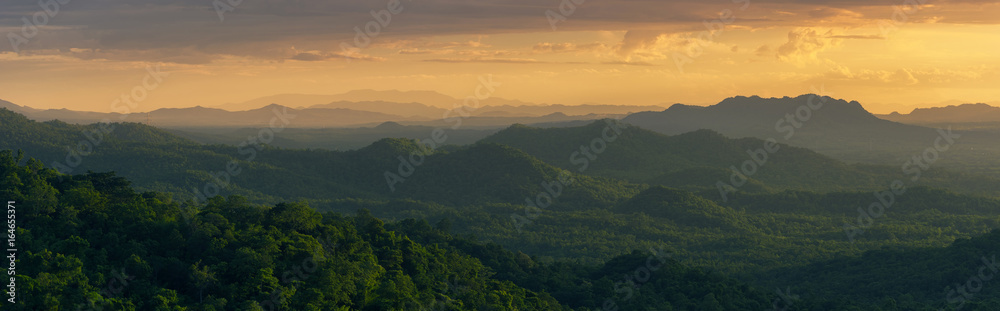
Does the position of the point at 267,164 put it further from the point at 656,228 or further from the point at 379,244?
the point at 379,244

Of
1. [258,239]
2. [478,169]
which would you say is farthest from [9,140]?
[258,239]

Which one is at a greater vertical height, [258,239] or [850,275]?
[258,239]
